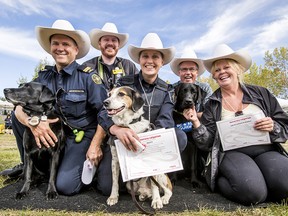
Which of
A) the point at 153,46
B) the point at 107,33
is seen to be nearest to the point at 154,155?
the point at 153,46

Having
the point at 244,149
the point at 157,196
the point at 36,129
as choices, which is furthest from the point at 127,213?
the point at 244,149

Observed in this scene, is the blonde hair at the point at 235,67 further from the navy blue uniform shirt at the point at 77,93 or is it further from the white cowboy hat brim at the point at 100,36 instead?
the white cowboy hat brim at the point at 100,36

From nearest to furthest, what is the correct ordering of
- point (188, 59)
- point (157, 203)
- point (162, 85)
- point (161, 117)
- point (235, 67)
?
point (157, 203)
point (161, 117)
point (235, 67)
point (162, 85)
point (188, 59)

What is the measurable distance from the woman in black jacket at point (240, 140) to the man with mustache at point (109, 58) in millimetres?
2022

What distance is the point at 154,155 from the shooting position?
127 inches

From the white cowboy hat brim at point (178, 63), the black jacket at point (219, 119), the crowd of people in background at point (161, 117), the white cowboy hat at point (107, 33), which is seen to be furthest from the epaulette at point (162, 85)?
the white cowboy hat at point (107, 33)

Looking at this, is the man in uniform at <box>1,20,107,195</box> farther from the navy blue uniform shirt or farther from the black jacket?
the black jacket

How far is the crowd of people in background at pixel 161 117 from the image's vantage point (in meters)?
3.35

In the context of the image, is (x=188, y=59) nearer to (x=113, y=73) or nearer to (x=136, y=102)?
(x=113, y=73)

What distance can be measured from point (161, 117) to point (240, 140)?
3.76 ft

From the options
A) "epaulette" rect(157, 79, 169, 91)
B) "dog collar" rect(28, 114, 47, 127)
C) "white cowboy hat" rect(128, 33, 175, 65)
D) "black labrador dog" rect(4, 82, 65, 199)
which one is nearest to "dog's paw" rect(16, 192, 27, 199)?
"black labrador dog" rect(4, 82, 65, 199)

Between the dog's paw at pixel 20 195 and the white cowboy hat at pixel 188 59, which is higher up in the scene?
the white cowboy hat at pixel 188 59

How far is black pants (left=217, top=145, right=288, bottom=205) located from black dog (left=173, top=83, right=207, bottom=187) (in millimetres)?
612

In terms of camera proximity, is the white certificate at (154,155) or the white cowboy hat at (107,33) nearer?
the white certificate at (154,155)
